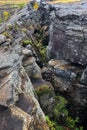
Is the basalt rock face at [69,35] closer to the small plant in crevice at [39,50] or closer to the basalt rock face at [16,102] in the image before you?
the small plant in crevice at [39,50]

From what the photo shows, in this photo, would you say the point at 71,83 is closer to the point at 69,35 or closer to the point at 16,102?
the point at 69,35

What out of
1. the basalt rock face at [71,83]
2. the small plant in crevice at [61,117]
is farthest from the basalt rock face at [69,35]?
the small plant in crevice at [61,117]

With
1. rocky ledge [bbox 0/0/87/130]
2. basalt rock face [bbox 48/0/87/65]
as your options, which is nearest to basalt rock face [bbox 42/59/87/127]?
rocky ledge [bbox 0/0/87/130]

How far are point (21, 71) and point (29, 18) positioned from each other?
19851 mm

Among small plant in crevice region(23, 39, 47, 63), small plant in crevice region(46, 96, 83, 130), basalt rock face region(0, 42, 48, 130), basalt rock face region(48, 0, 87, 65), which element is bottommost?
small plant in crevice region(46, 96, 83, 130)

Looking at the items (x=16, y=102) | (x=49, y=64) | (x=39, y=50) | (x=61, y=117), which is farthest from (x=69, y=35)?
(x=16, y=102)

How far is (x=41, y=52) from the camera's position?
34781 mm

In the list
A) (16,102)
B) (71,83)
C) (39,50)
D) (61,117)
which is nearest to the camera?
(16,102)

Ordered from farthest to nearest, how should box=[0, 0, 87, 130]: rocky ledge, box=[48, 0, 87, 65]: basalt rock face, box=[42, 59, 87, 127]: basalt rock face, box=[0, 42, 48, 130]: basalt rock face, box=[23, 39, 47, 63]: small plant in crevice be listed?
box=[23, 39, 47, 63]: small plant in crevice
box=[42, 59, 87, 127]: basalt rock face
box=[48, 0, 87, 65]: basalt rock face
box=[0, 0, 87, 130]: rocky ledge
box=[0, 42, 48, 130]: basalt rock face

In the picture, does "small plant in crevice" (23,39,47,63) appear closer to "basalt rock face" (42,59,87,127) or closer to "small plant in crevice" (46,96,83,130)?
"basalt rock face" (42,59,87,127)

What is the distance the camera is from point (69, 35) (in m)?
30.5

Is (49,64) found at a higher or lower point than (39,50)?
higher

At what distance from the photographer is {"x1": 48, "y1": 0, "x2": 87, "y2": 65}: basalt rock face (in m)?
29.6

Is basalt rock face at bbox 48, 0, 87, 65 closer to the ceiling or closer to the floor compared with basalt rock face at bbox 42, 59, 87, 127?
closer to the ceiling
